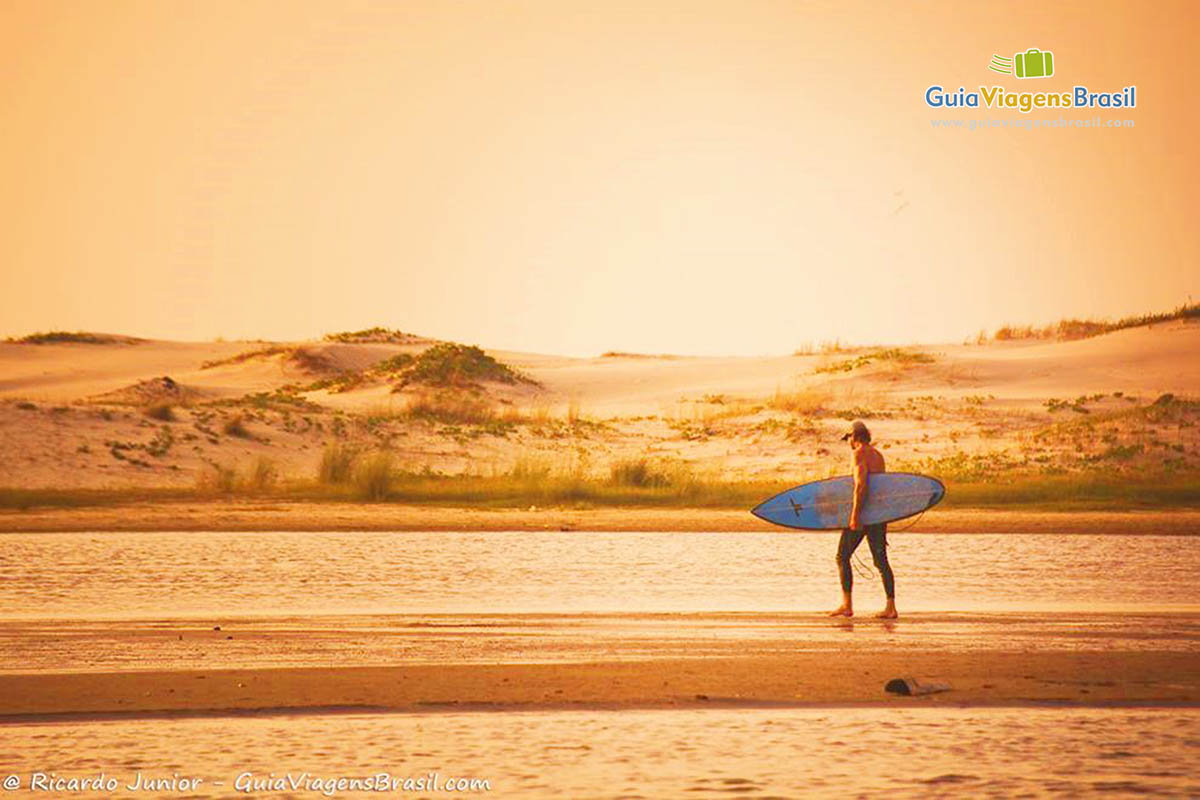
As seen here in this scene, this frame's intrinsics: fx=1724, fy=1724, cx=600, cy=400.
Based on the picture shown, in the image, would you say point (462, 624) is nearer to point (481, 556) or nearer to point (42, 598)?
point (42, 598)

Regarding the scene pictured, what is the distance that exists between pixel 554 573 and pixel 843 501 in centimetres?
314

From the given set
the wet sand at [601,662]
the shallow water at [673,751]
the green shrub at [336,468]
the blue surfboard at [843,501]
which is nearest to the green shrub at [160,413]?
the green shrub at [336,468]

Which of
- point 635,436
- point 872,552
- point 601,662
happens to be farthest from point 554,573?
point 635,436

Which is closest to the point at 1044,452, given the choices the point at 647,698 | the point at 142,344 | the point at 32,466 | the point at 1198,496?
the point at 1198,496

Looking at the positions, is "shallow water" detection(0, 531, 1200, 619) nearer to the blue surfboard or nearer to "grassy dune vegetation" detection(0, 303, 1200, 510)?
the blue surfboard

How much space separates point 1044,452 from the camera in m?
33.1

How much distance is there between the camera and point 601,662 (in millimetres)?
11414

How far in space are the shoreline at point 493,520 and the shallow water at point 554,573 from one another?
69cm

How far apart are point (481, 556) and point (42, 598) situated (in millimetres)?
5976

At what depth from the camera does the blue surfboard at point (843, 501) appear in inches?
595

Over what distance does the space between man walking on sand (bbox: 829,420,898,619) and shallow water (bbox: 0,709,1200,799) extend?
14.2 feet

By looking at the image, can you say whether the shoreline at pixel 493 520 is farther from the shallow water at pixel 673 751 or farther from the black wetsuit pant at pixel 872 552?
the shallow water at pixel 673 751

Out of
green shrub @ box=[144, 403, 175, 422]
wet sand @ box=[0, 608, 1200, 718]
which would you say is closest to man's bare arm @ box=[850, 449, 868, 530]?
wet sand @ box=[0, 608, 1200, 718]

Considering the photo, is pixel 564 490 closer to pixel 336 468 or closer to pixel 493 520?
pixel 493 520
